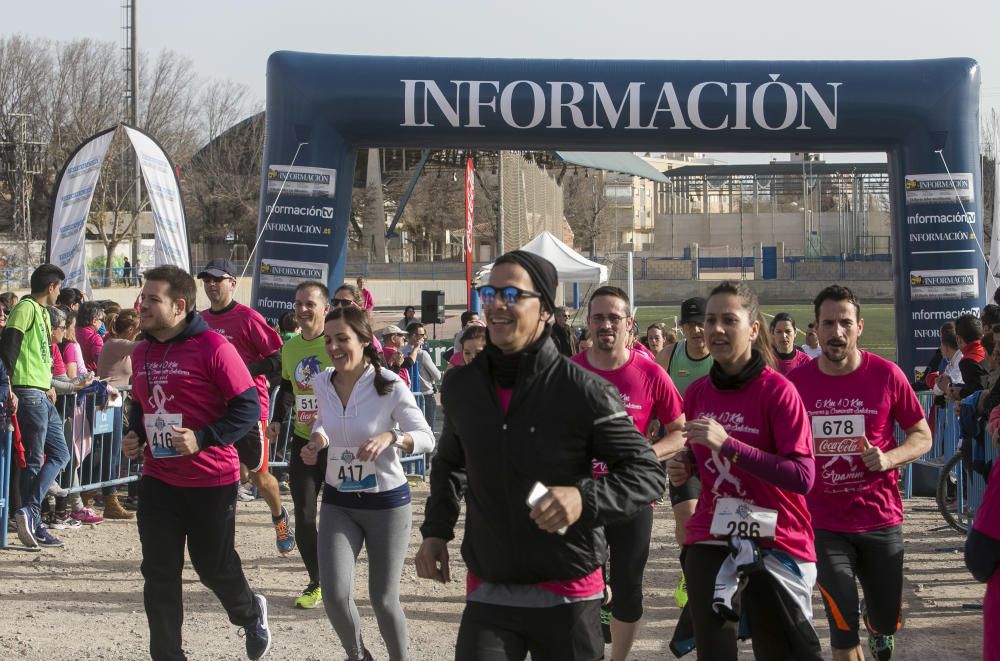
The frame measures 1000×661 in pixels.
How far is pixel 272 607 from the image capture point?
7.39 metres

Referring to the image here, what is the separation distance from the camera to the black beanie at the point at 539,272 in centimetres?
348

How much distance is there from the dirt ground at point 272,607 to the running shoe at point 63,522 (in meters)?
0.13

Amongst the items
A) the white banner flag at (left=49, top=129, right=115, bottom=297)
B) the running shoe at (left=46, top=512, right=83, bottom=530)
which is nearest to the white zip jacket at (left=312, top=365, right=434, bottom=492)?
the running shoe at (left=46, top=512, right=83, bottom=530)

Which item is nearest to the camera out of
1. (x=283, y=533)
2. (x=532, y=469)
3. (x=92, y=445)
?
(x=532, y=469)

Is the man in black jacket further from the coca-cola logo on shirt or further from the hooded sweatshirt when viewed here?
the hooded sweatshirt

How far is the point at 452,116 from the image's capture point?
12.6 meters

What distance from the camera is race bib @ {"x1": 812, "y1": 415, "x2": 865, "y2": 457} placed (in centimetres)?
511

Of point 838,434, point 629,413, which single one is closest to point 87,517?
Answer: point 629,413

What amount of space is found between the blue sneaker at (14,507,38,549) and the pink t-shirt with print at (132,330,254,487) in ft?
12.5

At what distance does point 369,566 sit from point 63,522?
530 cm

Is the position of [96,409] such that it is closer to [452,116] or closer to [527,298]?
[452,116]

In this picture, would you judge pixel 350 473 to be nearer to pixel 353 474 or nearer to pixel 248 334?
pixel 353 474

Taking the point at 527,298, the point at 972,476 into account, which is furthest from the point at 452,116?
the point at 527,298

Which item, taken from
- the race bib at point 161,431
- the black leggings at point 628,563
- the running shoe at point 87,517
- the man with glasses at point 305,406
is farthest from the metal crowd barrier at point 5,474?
the black leggings at point 628,563
